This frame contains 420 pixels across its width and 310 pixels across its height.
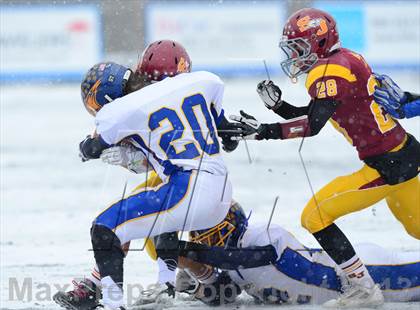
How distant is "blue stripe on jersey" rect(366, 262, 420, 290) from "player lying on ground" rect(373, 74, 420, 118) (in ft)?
2.88

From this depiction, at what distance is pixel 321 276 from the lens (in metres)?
5.13

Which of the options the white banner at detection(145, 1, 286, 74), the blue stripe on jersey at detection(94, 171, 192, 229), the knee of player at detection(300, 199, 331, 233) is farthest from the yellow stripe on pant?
the white banner at detection(145, 1, 286, 74)

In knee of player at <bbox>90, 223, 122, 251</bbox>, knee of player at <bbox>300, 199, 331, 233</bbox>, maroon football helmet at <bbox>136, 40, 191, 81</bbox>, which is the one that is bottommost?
knee of player at <bbox>300, 199, 331, 233</bbox>

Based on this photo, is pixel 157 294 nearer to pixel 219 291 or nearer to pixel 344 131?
pixel 219 291

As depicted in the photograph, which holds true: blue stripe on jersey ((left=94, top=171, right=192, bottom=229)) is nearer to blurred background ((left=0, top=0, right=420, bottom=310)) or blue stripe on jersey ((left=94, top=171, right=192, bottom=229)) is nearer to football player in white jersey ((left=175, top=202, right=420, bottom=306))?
football player in white jersey ((left=175, top=202, right=420, bottom=306))

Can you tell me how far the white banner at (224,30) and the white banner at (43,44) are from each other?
62.9 inches

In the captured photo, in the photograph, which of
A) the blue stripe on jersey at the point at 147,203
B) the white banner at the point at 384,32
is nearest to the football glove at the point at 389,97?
the blue stripe on jersey at the point at 147,203

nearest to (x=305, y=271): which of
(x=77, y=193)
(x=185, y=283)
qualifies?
(x=185, y=283)

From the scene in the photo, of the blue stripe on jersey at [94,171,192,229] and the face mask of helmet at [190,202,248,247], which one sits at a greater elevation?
the blue stripe on jersey at [94,171,192,229]

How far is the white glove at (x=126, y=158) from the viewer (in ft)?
15.4

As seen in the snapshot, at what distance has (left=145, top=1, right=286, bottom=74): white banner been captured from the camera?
19.4m

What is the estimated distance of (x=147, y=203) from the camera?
4.50 metres

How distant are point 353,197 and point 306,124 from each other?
0.55 meters

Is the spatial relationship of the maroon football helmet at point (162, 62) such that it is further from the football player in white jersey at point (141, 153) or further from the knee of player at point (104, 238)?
the knee of player at point (104, 238)
